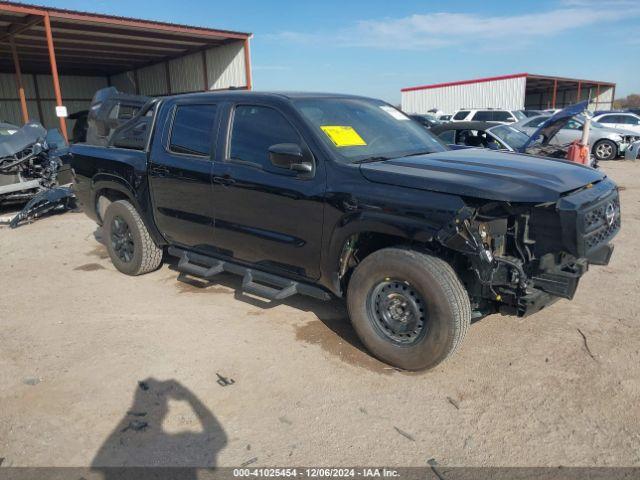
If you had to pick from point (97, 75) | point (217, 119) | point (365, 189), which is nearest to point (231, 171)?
point (217, 119)

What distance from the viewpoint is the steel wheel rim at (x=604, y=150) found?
1700cm

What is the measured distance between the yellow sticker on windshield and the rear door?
1090mm

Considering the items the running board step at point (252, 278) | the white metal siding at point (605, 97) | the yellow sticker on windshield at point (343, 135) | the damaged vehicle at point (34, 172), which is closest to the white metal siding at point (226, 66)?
the damaged vehicle at point (34, 172)

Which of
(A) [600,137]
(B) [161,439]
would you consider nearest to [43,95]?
(A) [600,137]

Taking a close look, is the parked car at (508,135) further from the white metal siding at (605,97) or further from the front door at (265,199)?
the white metal siding at (605,97)

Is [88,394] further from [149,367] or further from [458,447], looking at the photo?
[458,447]

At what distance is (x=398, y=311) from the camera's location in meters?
3.37

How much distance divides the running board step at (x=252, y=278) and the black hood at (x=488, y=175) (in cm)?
105

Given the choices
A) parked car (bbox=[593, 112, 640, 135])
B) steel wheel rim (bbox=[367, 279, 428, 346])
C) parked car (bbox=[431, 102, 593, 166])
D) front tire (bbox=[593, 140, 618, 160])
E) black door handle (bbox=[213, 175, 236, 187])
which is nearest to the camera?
steel wheel rim (bbox=[367, 279, 428, 346])

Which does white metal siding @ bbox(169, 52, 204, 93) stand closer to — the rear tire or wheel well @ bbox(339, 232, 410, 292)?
the rear tire

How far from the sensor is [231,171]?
4.05 metres

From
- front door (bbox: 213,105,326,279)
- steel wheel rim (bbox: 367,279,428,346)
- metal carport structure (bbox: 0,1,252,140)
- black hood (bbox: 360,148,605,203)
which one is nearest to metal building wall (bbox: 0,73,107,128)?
metal carport structure (bbox: 0,1,252,140)

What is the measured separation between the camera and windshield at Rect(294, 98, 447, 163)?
3691 millimetres

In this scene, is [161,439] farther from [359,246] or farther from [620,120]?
[620,120]
